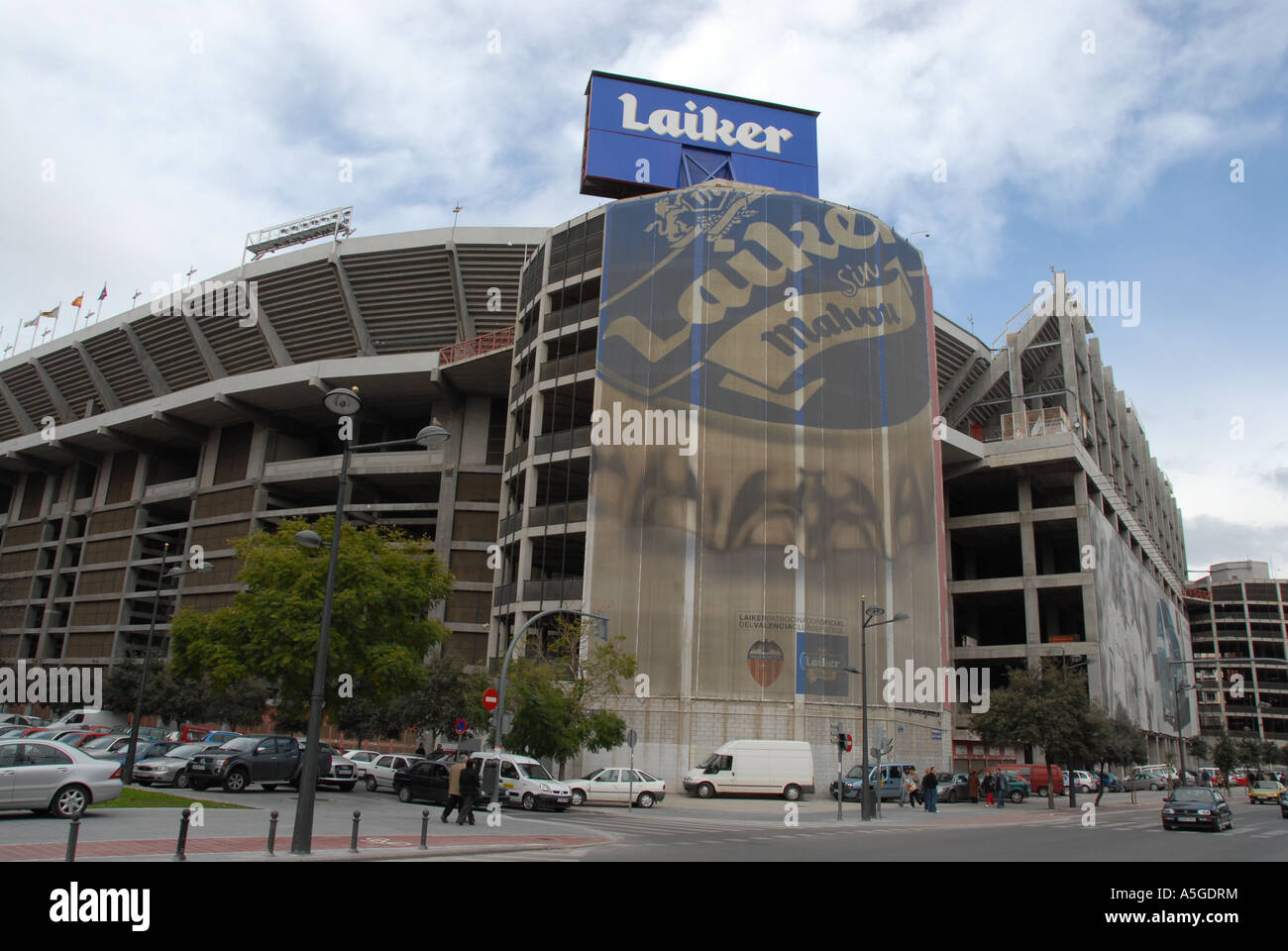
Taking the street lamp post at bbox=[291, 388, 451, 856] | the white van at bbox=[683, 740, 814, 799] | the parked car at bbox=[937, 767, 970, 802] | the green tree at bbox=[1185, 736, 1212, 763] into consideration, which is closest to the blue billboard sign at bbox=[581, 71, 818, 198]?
the white van at bbox=[683, 740, 814, 799]

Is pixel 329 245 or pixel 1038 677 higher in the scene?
pixel 329 245

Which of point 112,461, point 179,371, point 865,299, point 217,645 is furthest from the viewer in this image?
point 112,461

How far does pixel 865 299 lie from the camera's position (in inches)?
1905

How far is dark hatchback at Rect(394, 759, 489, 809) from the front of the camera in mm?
25859

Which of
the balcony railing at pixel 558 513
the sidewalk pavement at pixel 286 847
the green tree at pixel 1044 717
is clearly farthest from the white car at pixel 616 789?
the green tree at pixel 1044 717

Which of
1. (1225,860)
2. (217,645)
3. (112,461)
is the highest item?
(112,461)

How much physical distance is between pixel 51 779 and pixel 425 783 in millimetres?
11082

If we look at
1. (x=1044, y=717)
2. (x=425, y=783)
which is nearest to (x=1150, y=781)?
(x=1044, y=717)

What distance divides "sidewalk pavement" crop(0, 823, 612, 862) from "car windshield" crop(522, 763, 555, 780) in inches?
380

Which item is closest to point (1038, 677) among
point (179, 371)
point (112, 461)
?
point (179, 371)

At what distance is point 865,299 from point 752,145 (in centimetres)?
1173

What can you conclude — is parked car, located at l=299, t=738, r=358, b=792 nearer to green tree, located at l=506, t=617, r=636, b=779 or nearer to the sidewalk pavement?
green tree, located at l=506, t=617, r=636, b=779
